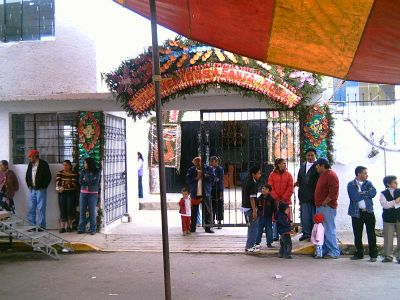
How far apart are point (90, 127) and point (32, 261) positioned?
10.2ft

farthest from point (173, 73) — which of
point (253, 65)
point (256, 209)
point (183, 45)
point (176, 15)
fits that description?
point (176, 15)

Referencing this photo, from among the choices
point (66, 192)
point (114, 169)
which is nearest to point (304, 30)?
point (66, 192)

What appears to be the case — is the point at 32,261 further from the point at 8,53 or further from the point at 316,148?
the point at 316,148

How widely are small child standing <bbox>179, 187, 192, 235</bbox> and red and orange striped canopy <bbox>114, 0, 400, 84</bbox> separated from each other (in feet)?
15.9

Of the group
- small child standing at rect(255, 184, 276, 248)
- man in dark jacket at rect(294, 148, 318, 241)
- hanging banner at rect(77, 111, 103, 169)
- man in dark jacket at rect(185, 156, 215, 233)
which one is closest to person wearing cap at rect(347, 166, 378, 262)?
man in dark jacket at rect(294, 148, 318, 241)

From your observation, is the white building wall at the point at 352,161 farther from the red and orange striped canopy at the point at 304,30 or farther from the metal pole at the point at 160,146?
the metal pole at the point at 160,146

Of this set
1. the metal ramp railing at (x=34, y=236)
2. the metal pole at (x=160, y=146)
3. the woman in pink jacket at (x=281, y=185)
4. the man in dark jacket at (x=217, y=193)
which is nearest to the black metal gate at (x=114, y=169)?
the metal ramp railing at (x=34, y=236)

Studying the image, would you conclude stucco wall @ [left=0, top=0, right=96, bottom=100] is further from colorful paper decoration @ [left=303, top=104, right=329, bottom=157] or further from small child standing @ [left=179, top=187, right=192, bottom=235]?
colorful paper decoration @ [left=303, top=104, right=329, bottom=157]

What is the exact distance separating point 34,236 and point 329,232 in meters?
5.32

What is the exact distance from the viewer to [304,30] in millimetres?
4027

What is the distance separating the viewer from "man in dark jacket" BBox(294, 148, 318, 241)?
825 centimetres

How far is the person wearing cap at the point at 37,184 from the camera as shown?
9.21 m

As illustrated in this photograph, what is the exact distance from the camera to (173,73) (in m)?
8.44

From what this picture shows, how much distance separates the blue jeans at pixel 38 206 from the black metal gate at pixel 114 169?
4.22ft
